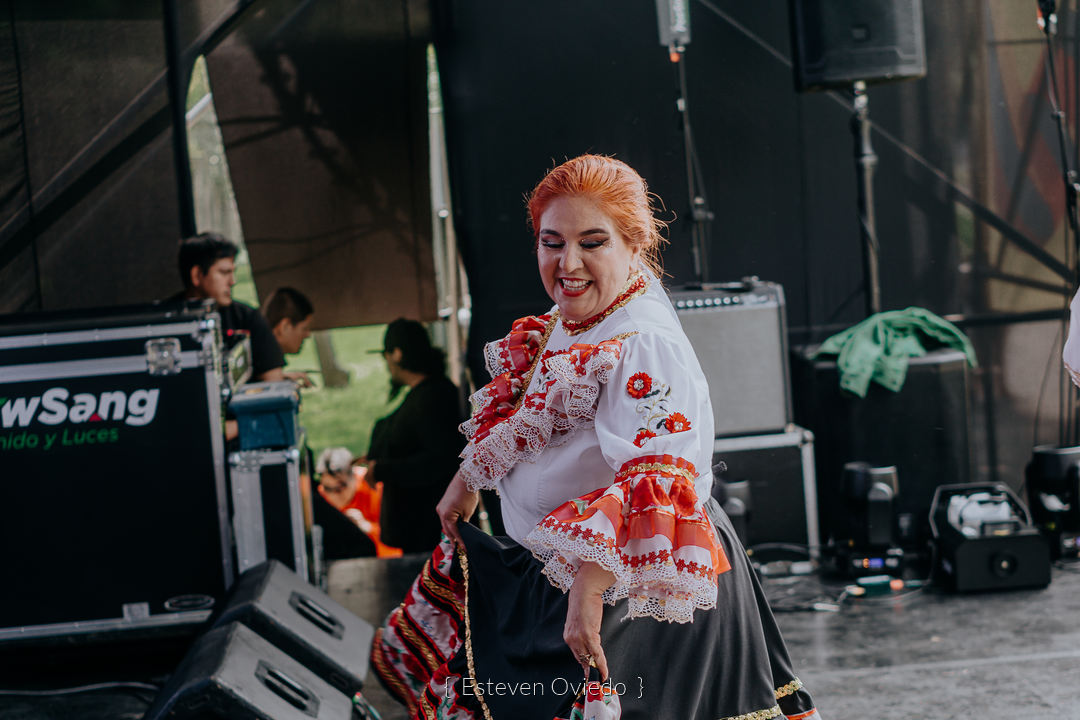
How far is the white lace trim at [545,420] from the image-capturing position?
1.84 meters

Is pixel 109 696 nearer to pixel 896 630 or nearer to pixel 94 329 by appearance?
pixel 94 329

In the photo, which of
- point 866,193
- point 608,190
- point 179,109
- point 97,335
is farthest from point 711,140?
point 608,190

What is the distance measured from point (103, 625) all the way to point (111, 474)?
0.51 metres

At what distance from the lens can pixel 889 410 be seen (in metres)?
4.30

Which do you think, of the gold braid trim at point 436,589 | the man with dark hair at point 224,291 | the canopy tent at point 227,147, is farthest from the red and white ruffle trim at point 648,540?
the canopy tent at point 227,147

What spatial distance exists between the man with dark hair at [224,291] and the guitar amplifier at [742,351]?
1738mm

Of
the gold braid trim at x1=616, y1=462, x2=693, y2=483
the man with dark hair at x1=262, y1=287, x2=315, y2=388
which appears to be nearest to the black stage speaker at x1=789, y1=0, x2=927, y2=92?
the man with dark hair at x1=262, y1=287, x2=315, y2=388

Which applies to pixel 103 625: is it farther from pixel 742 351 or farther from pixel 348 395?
pixel 742 351

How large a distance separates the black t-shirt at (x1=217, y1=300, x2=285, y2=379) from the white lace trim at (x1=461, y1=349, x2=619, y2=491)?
8.50 ft

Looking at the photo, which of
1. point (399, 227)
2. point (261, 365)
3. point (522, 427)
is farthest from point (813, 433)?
point (522, 427)

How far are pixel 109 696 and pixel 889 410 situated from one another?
3030 mm

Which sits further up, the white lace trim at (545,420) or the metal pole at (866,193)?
the metal pole at (866,193)

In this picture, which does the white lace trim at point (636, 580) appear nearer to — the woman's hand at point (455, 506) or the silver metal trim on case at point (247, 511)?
the woman's hand at point (455, 506)

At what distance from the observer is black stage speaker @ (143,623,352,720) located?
2363mm
